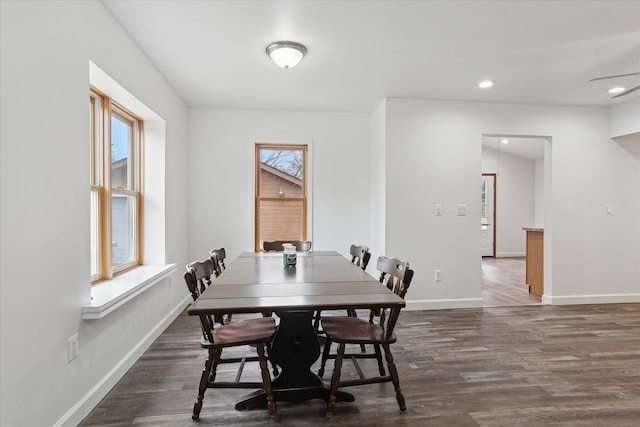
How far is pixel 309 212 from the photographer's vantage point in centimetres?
493

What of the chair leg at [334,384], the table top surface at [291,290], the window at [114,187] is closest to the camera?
the table top surface at [291,290]

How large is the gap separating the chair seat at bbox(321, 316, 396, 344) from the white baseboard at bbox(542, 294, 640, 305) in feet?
11.3

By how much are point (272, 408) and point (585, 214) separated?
468 centimetres

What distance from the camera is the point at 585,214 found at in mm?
4602

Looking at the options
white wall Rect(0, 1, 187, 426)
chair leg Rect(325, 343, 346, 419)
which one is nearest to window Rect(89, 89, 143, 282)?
white wall Rect(0, 1, 187, 426)

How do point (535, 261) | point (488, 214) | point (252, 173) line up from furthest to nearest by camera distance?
point (488, 214)
point (535, 261)
point (252, 173)

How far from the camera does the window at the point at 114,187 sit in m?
2.58

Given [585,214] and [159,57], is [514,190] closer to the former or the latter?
[585,214]

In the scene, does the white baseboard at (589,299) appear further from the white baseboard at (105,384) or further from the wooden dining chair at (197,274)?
the white baseboard at (105,384)

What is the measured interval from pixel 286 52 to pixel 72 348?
2.48 m

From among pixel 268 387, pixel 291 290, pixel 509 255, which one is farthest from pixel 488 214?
pixel 268 387

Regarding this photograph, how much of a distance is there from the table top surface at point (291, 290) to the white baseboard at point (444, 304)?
1.88m

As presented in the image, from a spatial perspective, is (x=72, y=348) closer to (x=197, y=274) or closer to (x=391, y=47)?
(x=197, y=274)

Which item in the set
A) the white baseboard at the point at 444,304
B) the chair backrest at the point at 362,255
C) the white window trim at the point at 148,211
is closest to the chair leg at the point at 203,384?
the white window trim at the point at 148,211
